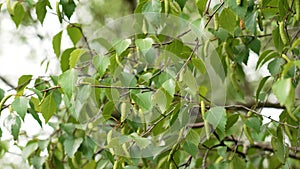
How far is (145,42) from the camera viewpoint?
1219mm

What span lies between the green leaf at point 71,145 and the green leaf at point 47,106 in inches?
10.2

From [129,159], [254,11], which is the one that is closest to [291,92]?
[254,11]

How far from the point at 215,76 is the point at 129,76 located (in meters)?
0.23

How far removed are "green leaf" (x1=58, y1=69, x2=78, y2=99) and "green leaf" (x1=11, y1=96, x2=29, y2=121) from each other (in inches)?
3.8

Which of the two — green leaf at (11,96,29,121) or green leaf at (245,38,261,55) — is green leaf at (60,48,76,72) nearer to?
green leaf at (11,96,29,121)

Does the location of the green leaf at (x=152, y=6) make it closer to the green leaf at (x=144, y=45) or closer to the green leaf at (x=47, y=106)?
the green leaf at (x=144, y=45)

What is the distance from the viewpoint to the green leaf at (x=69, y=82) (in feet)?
3.86

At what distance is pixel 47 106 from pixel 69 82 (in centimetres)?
19

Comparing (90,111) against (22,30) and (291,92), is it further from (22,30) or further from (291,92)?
(22,30)

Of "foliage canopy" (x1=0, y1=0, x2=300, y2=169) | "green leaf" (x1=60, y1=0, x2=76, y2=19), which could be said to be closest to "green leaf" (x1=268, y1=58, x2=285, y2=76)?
"foliage canopy" (x1=0, y1=0, x2=300, y2=169)

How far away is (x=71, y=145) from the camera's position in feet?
5.29

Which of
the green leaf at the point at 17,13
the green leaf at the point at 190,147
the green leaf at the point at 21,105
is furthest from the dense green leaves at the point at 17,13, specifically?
the green leaf at the point at 190,147

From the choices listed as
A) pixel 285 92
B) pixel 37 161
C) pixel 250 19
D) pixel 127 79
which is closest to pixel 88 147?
pixel 37 161

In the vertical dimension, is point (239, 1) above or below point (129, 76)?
above
